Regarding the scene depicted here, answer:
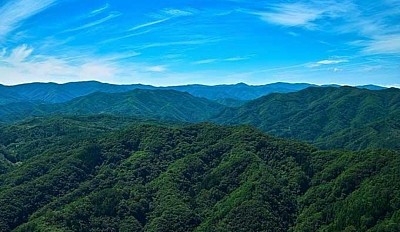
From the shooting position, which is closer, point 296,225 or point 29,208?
point 296,225

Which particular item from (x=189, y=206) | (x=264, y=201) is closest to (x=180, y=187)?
(x=189, y=206)

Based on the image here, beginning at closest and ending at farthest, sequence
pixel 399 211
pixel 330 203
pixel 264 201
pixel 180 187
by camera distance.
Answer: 1. pixel 399 211
2. pixel 330 203
3. pixel 264 201
4. pixel 180 187

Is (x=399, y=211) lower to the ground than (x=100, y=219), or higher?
higher

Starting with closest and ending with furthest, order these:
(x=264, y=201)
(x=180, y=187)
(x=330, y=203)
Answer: (x=330, y=203), (x=264, y=201), (x=180, y=187)

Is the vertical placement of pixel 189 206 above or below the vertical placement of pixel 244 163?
below

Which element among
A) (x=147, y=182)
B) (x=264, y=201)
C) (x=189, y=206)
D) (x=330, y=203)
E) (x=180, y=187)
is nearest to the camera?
(x=330, y=203)

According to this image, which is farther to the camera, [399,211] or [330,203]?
[330,203]

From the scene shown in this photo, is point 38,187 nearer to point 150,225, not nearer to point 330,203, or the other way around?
point 150,225

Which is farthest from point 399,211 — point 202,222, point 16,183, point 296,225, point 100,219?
point 16,183

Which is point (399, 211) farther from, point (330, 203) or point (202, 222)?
point (202, 222)
